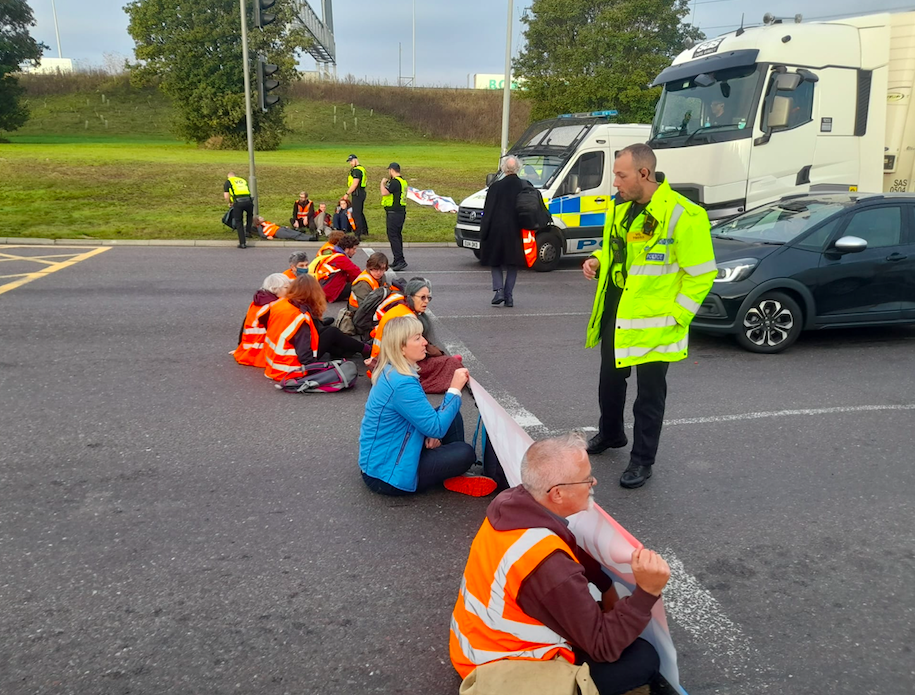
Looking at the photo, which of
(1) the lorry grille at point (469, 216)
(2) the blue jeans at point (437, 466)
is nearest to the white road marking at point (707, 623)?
(2) the blue jeans at point (437, 466)

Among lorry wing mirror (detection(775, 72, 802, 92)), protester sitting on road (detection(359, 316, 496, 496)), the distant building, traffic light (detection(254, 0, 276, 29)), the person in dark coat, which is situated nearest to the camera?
protester sitting on road (detection(359, 316, 496, 496))

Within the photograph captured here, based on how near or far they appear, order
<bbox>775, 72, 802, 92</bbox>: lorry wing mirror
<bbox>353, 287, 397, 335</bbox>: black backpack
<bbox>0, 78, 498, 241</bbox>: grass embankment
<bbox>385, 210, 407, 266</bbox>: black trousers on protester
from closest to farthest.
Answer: <bbox>353, 287, 397, 335</bbox>: black backpack → <bbox>775, 72, 802, 92</bbox>: lorry wing mirror → <bbox>385, 210, 407, 266</bbox>: black trousers on protester → <bbox>0, 78, 498, 241</bbox>: grass embankment

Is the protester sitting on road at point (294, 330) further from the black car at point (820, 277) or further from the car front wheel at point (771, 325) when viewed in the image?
the car front wheel at point (771, 325)

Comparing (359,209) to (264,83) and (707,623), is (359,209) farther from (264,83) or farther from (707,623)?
(707,623)

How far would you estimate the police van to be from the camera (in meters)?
13.6

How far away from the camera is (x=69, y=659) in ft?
10.3

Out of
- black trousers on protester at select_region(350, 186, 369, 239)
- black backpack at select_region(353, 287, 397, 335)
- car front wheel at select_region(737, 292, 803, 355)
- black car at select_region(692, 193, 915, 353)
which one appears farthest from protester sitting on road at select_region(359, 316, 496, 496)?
black trousers on protester at select_region(350, 186, 369, 239)

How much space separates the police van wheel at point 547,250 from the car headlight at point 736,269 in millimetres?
5933

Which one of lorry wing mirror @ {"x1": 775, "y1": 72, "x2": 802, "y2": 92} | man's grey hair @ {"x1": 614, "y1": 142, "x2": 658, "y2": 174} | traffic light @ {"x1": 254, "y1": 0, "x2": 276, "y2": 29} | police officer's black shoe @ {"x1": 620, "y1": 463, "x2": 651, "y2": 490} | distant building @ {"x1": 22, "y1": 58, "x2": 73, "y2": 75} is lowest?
police officer's black shoe @ {"x1": 620, "y1": 463, "x2": 651, "y2": 490}

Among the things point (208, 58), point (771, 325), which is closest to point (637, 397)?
point (771, 325)

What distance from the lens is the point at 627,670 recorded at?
264 cm

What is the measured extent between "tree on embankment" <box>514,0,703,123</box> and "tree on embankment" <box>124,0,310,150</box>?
16977 millimetres

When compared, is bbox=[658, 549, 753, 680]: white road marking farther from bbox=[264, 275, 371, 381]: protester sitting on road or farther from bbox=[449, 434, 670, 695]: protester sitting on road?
bbox=[264, 275, 371, 381]: protester sitting on road

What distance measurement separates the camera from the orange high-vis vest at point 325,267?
9.70m
